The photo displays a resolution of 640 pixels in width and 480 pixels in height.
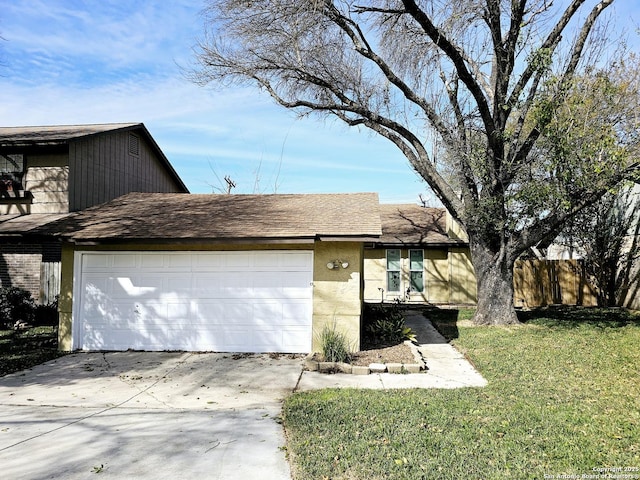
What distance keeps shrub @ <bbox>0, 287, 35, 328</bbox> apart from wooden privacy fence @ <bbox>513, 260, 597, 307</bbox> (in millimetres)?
17514

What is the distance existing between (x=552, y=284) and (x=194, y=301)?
1534 centimetres

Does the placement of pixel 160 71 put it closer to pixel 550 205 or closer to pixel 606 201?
pixel 550 205

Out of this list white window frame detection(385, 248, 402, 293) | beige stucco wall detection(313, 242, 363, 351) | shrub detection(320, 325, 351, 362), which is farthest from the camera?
white window frame detection(385, 248, 402, 293)

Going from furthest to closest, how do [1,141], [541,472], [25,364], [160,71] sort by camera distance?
[160,71] → [1,141] → [25,364] → [541,472]

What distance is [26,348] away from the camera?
439 inches

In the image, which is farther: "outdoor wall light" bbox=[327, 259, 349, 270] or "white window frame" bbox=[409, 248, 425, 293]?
"white window frame" bbox=[409, 248, 425, 293]

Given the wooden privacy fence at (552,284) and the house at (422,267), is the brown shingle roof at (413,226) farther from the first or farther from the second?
the wooden privacy fence at (552,284)

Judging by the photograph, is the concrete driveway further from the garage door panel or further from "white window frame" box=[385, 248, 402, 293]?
"white window frame" box=[385, 248, 402, 293]

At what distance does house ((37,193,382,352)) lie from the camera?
33.4ft

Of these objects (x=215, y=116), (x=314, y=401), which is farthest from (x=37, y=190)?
(x=314, y=401)

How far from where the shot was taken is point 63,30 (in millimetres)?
11289

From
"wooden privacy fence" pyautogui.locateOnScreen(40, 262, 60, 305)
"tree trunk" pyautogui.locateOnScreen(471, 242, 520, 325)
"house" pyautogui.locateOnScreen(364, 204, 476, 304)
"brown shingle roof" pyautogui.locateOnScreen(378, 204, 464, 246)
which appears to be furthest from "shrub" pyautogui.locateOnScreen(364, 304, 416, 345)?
"wooden privacy fence" pyautogui.locateOnScreen(40, 262, 60, 305)

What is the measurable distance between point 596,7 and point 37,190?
1639 cm

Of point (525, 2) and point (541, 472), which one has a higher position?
point (525, 2)
